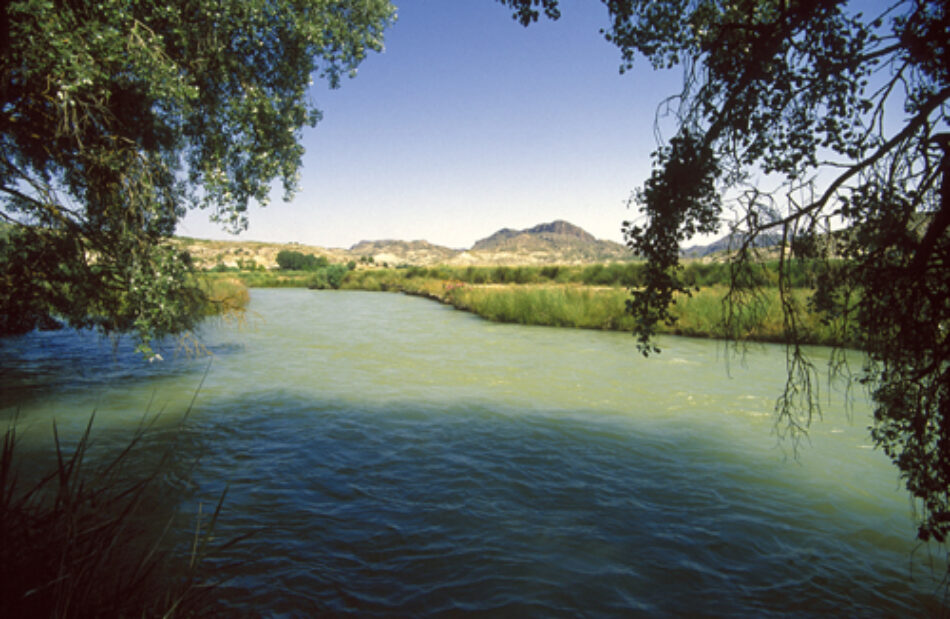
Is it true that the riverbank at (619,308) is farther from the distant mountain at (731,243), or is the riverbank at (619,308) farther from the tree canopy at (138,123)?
the tree canopy at (138,123)

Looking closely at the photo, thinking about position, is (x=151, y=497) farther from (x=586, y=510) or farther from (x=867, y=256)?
(x=867, y=256)

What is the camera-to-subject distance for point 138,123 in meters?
8.62

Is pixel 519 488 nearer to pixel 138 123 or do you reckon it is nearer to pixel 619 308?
pixel 138 123

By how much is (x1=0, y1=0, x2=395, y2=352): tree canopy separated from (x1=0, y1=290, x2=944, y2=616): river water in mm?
2083

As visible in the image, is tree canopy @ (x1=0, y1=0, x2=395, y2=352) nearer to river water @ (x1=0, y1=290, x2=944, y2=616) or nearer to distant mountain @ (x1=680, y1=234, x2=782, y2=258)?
river water @ (x1=0, y1=290, x2=944, y2=616)

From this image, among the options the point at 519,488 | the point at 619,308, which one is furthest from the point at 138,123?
the point at 619,308

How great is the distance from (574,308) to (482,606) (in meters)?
17.3

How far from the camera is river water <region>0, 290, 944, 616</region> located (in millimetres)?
3777

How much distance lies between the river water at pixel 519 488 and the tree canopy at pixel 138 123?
6.83 ft

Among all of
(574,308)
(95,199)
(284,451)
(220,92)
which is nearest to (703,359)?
(574,308)

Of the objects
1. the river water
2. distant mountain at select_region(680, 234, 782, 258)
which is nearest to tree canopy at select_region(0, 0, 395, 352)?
the river water

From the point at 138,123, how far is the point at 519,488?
8460 millimetres

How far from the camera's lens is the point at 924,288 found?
108 inches

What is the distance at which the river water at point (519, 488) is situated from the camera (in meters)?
3.78
